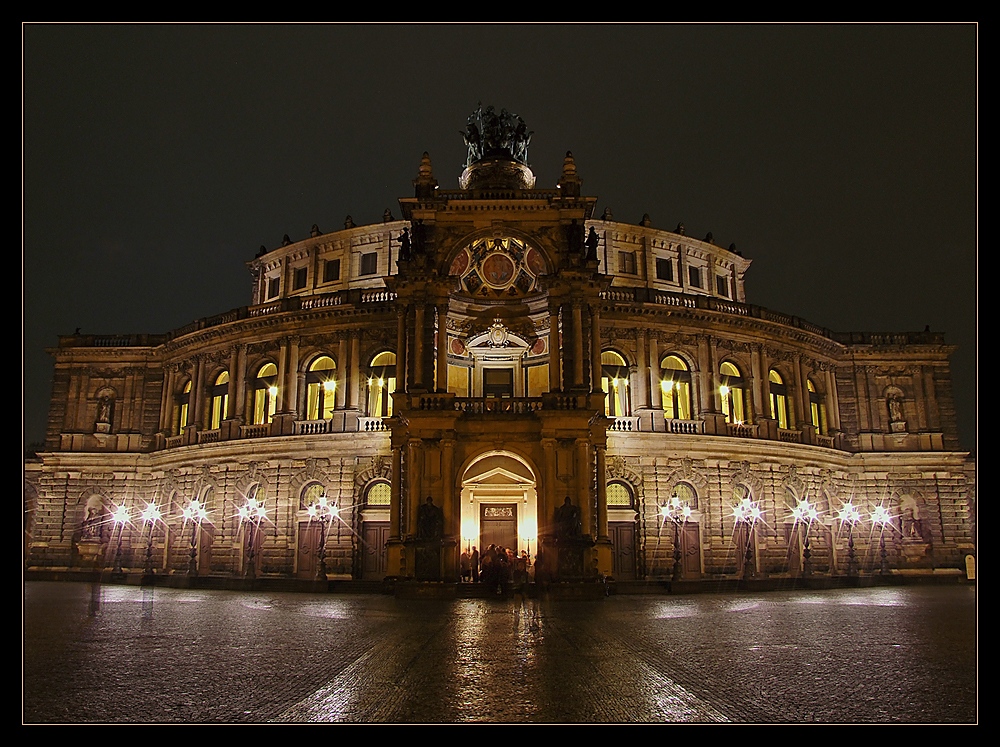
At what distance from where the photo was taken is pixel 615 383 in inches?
1598

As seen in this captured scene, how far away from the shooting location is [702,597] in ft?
98.0

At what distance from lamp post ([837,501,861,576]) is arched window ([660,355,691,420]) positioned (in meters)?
11.4

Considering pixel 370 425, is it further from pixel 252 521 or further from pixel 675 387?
pixel 675 387

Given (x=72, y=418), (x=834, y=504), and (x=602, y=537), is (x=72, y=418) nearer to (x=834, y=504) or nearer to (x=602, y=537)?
(x=602, y=537)

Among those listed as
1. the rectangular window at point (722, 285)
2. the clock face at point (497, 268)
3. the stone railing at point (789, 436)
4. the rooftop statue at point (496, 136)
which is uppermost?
the rooftop statue at point (496, 136)

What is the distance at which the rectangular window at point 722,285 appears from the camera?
52.3 metres

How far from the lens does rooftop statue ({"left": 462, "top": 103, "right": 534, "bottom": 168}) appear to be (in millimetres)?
41375

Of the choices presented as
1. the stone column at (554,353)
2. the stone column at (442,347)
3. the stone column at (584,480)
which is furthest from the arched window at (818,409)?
the stone column at (442,347)

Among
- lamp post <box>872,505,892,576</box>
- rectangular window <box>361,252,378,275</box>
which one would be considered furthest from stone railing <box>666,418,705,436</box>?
rectangular window <box>361,252,378,275</box>

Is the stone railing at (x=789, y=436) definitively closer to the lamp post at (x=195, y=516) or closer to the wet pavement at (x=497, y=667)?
the wet pavement at (x=497, y=667)

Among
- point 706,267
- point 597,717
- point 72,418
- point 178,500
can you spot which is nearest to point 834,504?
point 706,267

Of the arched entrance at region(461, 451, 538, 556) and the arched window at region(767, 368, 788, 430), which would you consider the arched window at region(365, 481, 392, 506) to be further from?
the arched window at region(767, 368, 788, 430)

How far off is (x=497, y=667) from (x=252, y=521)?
1290 inches

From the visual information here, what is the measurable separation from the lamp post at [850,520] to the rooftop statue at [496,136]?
1036 inches
